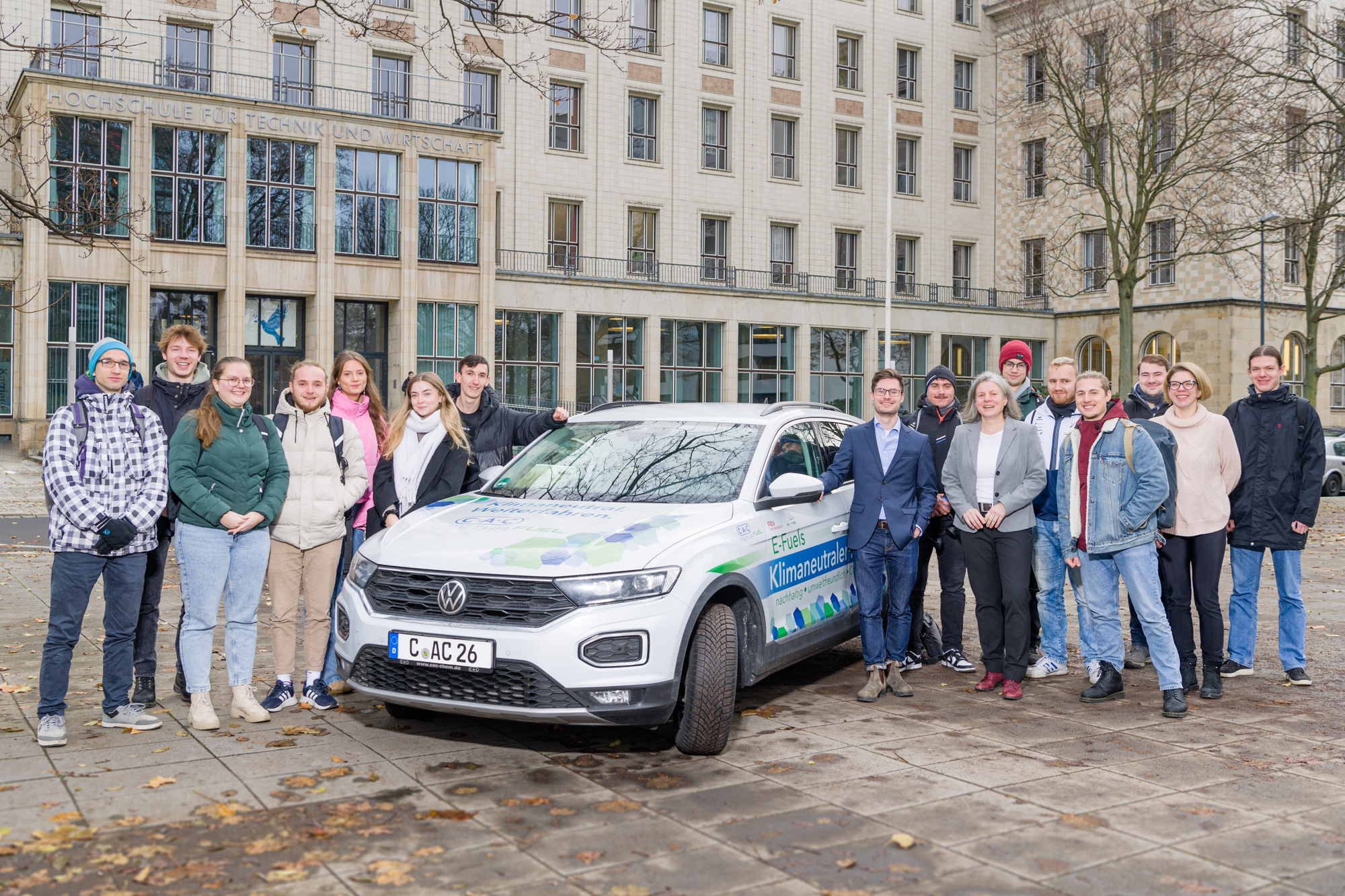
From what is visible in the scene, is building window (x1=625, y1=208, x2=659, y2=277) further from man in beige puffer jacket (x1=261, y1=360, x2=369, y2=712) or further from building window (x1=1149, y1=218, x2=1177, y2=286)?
man in beige puffer jacket (x1=261, y1=360, x2=369, y2=712)

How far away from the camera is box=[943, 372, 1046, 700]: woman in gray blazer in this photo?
7.20 m

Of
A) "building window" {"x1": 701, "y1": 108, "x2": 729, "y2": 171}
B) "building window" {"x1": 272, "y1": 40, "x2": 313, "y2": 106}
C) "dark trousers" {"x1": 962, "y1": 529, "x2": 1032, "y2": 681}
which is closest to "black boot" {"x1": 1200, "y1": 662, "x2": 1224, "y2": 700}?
"dark trousers" {"x1": 962, "y1": 529, "x2": 1032, "y2": 681}

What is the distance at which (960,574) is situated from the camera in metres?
8.12

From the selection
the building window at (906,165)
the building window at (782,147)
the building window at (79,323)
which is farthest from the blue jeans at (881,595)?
the building window at (906,165)

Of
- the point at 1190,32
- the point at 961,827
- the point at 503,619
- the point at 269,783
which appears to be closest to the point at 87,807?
the point at 269,783

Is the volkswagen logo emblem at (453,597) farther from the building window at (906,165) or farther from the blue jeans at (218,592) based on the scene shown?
the building window at (906,165)

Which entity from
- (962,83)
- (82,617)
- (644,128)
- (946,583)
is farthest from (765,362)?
(82,617)

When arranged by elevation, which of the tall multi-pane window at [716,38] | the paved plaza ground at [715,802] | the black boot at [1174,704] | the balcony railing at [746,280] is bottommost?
the paved plaza ground at [715,802]

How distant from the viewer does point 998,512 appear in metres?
7.15

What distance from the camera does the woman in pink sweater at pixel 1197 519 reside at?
24.3 feet

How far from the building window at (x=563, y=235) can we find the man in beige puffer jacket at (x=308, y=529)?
35.4 m

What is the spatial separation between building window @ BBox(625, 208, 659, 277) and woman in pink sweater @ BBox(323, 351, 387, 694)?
36431 mm

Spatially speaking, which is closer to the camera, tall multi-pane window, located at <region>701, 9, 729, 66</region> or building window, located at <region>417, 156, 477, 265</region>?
building window, located at <region>417, 156, 477, 265</region>

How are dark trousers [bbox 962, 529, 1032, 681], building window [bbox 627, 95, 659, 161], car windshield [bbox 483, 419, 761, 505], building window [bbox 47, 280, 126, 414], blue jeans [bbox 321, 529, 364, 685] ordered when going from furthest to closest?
building window [bbox 627, 95, 659, 161] < building window [bbox 47, 280, 126, 414] < dark trousers [bbox 962, 529, 1032, 681] < blue jeans [bbox 321, 529, 364, 685] < car windshield [bbox 483, 419, 761, 505]
